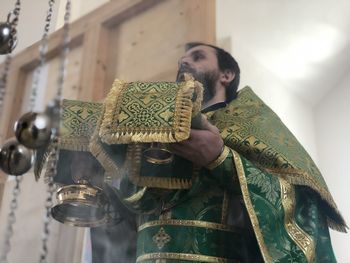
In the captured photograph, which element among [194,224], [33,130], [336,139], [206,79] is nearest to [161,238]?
[194,224]

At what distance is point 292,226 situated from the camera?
34.6 inches

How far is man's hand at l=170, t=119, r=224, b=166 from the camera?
810 millimetres

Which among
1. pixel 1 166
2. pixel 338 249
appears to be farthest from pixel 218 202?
pixel 338 249

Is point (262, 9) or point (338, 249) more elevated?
point (262, 9)

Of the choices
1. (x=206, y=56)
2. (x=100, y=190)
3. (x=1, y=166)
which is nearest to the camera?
(x=1, y=166)

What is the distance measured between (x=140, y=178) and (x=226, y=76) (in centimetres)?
43

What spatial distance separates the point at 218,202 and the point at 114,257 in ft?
0.89

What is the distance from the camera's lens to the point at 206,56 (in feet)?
3.81

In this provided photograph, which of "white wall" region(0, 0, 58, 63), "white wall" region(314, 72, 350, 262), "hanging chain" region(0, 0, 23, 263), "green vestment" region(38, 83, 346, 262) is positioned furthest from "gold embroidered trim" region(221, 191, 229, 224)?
"white wall" region(314, 72, 350, 262)

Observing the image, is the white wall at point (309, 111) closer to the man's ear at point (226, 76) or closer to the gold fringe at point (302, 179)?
the man's ear at point (226, 76)

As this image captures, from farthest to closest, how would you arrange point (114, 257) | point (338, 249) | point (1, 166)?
point (338, 249), point (114, 257), point (1, 166)

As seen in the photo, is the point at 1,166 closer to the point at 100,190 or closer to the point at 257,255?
the point at 100,190

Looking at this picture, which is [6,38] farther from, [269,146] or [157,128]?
[269,146]

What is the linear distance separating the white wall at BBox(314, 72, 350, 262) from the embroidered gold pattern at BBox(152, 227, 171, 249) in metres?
1.26
